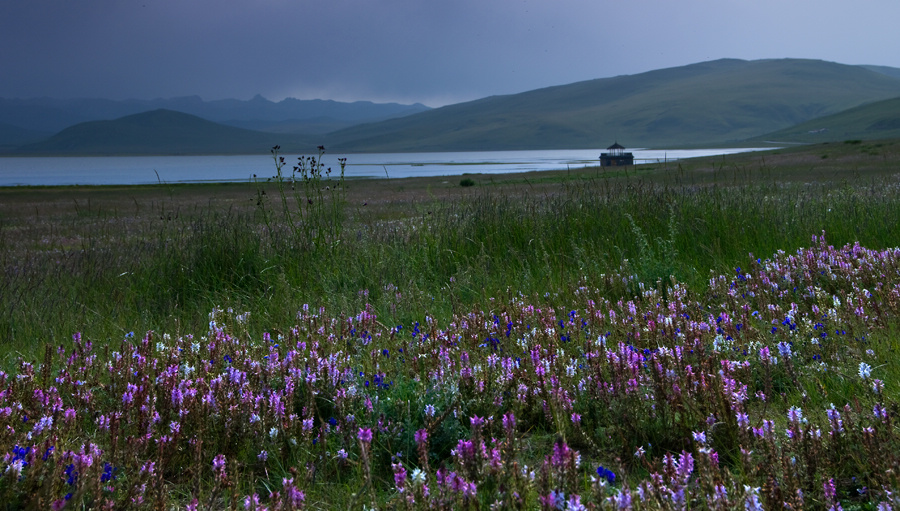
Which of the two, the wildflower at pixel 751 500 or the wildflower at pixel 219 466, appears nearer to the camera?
the wildflower at pixel 751 500

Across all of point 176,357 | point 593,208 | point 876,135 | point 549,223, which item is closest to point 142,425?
point 176,357

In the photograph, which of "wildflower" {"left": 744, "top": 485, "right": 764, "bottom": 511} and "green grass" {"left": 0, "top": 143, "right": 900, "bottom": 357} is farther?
"green grass" {"left": 0, "top": 143, "right": 900, "bottom": 357}

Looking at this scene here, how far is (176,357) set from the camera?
391 cm

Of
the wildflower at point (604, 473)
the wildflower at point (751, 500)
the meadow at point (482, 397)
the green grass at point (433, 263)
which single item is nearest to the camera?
the wildflower at point (751, 500)

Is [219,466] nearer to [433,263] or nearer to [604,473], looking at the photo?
[604,473]

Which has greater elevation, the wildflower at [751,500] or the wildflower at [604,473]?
the wildflower at [751,500]

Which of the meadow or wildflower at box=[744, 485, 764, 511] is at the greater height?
wildflower at box=[744, 485, 764, 511]

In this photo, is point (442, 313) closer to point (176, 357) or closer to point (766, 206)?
point (176, 357)

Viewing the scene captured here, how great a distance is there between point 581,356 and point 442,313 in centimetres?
191

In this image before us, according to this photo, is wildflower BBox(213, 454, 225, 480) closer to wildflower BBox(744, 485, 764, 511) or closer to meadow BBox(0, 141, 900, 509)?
meadow BBox(0, 141, 900, 509)

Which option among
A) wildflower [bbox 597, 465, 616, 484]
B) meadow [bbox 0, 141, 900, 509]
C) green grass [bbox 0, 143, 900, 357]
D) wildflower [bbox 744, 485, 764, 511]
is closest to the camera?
wildflower [bbox 744, 485, 764, 511]

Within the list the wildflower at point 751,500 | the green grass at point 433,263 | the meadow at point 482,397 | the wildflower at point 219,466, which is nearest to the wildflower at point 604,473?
the meadow at point 482,397

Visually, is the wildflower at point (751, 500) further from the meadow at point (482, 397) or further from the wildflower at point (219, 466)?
the wildflower at point (219, 466)

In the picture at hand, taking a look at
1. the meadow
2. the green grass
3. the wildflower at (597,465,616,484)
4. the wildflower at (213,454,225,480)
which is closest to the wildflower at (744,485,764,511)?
the meadow
